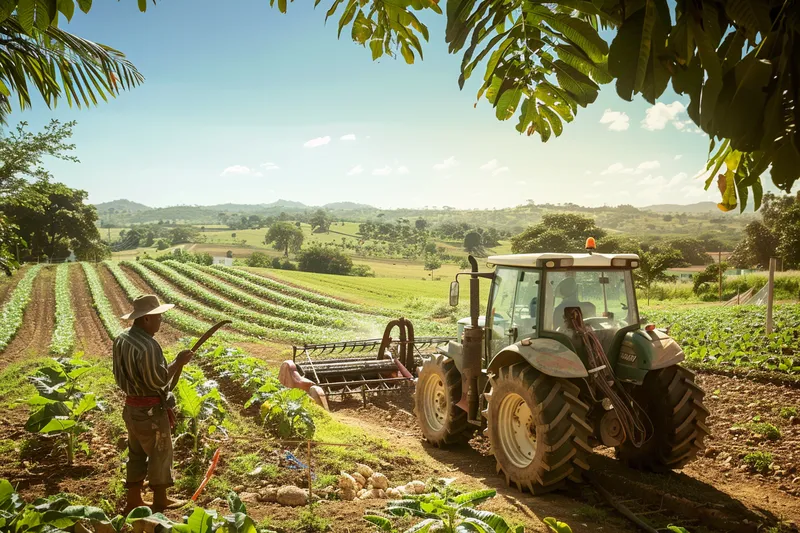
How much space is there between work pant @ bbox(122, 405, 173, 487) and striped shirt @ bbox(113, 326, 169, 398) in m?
0.15

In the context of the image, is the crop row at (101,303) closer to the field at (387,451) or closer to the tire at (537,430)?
the field at (387,451)

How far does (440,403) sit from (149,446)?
12.0 ft

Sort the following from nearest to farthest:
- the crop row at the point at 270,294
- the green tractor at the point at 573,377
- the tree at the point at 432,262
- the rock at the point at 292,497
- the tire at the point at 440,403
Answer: the rock at the point at 292,497 < the green tractor at the point at 573,377 < the tire at the point at 440,403 < the crop row at the point at 270,294 < the tree at the point at 432,262

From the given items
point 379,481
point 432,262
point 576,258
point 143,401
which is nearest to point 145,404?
point 143,401

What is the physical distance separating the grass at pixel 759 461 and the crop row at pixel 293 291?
60.5 feet

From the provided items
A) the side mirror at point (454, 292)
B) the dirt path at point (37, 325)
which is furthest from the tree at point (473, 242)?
the side mirror at point (454, 292)

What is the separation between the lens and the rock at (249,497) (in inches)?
165

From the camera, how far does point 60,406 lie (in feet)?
16.1

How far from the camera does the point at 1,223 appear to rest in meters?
10.4

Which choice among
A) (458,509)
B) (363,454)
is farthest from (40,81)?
(458,509)

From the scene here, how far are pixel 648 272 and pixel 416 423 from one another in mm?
22233

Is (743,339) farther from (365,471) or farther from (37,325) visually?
(37,325)

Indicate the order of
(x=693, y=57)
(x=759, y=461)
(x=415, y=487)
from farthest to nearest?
(x=759, y=461) < (x=415, y=487) < (x=693, y=57)

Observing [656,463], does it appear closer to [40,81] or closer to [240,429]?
[240,429]
